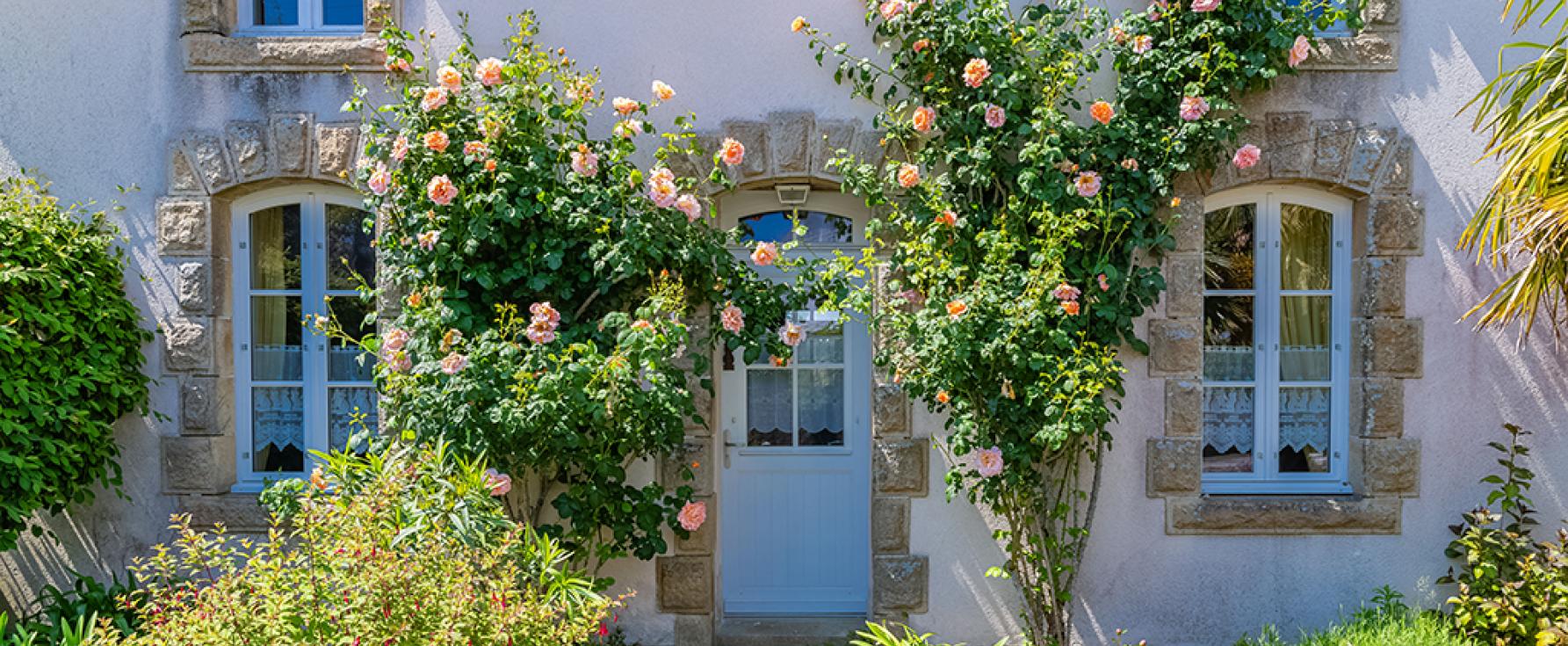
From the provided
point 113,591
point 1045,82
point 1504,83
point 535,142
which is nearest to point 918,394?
point 1045,82

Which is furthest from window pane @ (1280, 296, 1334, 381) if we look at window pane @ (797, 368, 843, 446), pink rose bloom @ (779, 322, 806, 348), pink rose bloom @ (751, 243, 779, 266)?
pink rose bloom @ (751, 243, 779, 266)

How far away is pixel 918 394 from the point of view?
5008 millimetres

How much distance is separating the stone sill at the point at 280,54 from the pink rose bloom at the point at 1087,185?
337 cm

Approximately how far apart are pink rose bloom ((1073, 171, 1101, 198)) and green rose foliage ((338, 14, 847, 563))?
3.91 ft

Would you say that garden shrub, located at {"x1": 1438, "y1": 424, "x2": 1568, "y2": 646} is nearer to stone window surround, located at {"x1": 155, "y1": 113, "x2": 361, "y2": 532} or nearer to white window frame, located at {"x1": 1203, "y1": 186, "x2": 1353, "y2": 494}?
white window frame, located at {"x1": 1203, "y1": 186, "x2": 1353, "y2": 494}

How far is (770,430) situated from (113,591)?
3.22 m

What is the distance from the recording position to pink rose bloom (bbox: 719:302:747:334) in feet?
16.4

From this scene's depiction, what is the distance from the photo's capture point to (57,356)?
4.94m

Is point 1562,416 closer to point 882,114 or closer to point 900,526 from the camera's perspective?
point 900,526

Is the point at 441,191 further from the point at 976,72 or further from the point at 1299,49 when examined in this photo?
the point at 1299,49

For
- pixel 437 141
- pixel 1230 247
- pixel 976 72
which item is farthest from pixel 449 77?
pixel 1230 247

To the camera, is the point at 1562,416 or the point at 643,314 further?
the point at 1562,416

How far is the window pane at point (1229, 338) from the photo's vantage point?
5.46m

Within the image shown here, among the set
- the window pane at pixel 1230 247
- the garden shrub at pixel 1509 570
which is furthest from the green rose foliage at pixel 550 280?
the garden shrub at pixel 1509 570
